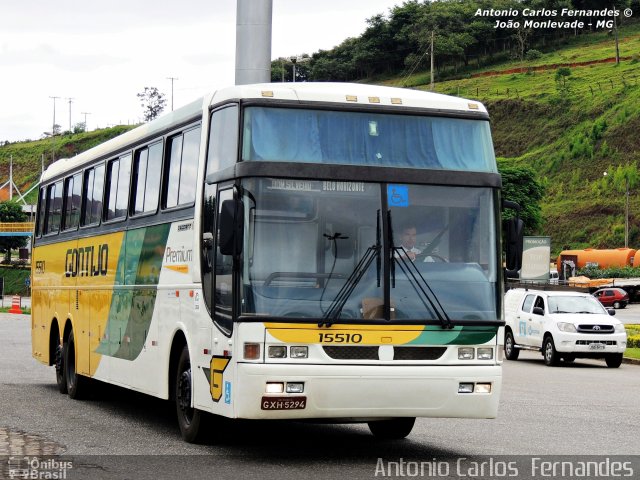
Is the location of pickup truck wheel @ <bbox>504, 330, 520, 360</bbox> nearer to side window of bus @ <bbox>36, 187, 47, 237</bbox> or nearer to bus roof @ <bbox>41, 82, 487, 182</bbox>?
side window of bus @ <bbox>36, 187, 47, 237</bbox>

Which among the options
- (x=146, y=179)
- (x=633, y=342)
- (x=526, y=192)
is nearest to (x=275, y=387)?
(x=146, y=179)

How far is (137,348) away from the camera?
14.3m

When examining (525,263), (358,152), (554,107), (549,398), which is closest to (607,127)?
(554,107)

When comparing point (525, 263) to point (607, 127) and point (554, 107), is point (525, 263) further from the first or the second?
point (554, 107)

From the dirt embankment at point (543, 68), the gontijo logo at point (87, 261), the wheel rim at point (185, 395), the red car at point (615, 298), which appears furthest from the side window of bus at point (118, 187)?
the dirt embankment at point (543, 68)

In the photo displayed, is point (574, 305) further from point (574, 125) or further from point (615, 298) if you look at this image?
point (574, 125)

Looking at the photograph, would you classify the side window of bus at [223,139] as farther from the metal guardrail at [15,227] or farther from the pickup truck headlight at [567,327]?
the metal guardrail at [15,227]

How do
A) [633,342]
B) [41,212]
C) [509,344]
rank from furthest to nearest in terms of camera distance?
[633,342] → [509,344] → [41,212]

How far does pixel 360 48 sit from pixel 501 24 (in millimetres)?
24285

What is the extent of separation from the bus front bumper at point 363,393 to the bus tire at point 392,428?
1.84m

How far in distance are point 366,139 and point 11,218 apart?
13629 cm

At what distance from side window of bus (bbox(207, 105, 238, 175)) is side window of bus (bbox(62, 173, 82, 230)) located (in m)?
6.60

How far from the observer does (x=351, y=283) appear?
1091cm

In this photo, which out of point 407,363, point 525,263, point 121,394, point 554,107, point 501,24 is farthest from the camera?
point 501,24
